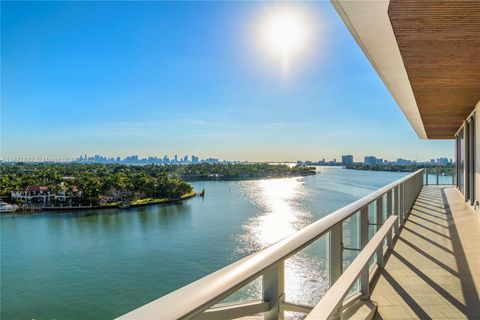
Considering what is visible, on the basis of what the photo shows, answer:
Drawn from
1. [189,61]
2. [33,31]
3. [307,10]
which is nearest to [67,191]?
[33,31]

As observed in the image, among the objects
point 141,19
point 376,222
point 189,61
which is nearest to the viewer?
point 376,222

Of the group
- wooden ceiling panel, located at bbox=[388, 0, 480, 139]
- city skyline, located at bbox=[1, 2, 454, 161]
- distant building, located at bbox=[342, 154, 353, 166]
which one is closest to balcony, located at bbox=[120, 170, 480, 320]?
wooden ceiling panel, located at bbox=[388, 0, 480, 139]

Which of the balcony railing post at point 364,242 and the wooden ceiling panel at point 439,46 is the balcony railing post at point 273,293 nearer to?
the balcony railing post at point 364,242

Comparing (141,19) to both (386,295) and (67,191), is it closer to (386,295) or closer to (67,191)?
(386,295)

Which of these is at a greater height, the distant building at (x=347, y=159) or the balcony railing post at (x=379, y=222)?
the distant building at (x=347, y=159)

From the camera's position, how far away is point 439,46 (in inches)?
136

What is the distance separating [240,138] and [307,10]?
207 feet

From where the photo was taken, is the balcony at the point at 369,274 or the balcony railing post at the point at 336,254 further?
the balcony railing post at the point at 336,254

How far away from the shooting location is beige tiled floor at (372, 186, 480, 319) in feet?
7.95

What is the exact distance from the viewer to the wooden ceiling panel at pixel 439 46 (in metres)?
2.63

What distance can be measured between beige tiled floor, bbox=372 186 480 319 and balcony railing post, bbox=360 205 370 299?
13 centimetres

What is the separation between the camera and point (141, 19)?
18203 millimetres

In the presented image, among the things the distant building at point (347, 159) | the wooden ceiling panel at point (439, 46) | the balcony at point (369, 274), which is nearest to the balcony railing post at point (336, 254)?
the balcony at point (369, 274)

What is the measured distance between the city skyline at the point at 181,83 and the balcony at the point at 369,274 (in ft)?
7.46
